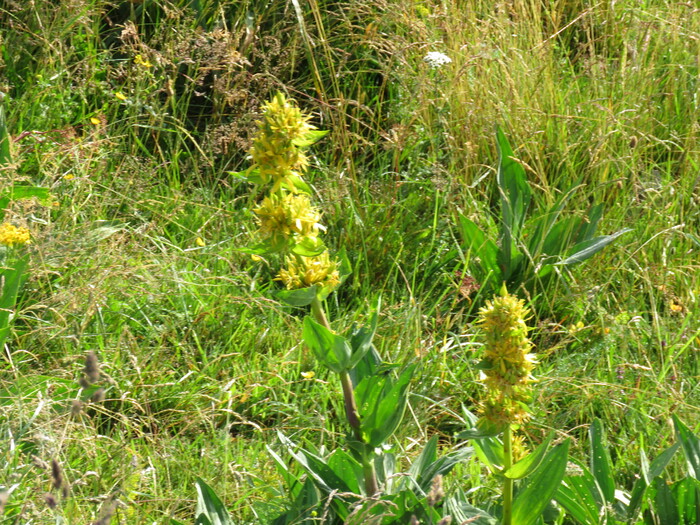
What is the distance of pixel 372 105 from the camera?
350 centimetres

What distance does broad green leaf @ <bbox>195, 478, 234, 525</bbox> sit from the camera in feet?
5.49

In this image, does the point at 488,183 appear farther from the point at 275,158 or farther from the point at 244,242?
the point at 275,158

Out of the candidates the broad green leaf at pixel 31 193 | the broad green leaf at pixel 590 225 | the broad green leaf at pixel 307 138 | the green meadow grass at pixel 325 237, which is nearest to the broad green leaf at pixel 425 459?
the green meadow grass at pixel 325 237

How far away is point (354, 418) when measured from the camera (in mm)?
1670

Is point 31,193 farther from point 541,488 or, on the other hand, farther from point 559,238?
point 541,488

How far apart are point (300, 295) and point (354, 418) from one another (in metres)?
0.29

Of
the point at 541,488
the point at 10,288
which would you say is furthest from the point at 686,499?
the point at 10,288

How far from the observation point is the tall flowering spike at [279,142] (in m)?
1.53

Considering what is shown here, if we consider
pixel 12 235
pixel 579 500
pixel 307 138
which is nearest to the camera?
pixel 307 138

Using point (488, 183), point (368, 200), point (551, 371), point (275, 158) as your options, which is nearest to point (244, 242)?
point (368, 200)

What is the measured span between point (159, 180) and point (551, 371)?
1622 mm

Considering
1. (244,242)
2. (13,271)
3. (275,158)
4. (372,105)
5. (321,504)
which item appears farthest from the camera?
(372,105)

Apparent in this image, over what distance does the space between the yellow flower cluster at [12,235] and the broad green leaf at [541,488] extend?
1.55m

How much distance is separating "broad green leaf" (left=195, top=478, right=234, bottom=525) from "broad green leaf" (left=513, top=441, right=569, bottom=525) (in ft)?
1.99
